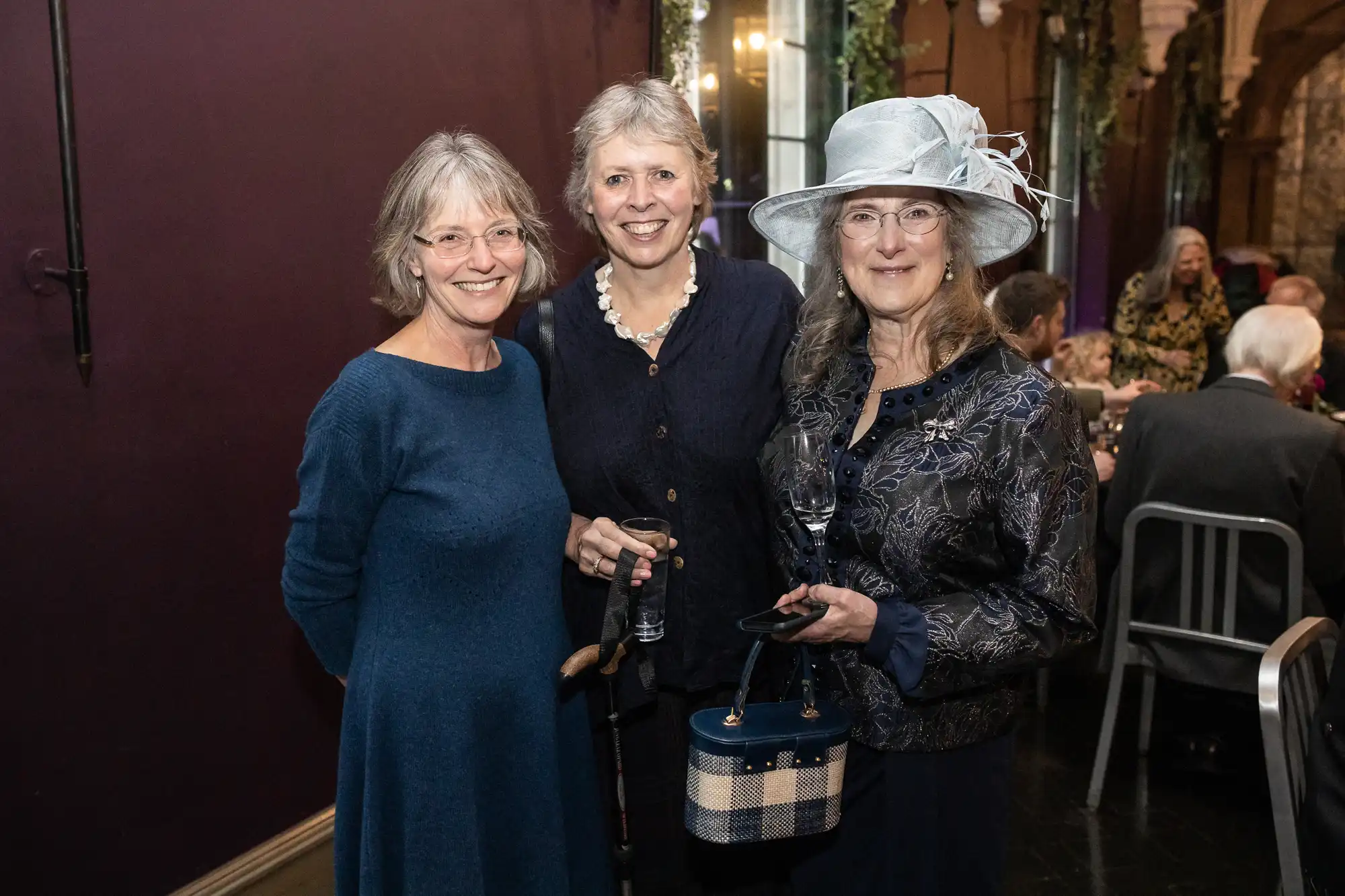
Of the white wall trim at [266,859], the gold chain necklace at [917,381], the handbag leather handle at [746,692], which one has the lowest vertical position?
the white wall trim at [266,859]

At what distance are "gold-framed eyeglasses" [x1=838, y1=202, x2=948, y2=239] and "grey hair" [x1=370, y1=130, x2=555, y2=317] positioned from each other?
57 cm

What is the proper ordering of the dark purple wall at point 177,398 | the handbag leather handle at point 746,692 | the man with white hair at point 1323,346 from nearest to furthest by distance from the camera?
the handbag leather handle at point 746,692 < the dark purple wall at point 177,398 < the man with white hair at point 1323,346

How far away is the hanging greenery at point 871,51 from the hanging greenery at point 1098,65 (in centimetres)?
284

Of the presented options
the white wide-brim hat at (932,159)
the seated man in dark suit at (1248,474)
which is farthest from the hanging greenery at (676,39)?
the white wide-brim hat at (932,159)

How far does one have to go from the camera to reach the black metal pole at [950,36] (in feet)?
18.8

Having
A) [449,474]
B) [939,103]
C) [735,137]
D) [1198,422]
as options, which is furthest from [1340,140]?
[449,474]

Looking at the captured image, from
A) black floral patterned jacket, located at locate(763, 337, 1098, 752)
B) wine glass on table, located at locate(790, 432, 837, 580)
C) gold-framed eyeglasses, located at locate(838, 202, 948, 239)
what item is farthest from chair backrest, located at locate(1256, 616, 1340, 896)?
gold-framed eyeglasses, located at locate(838, 202, 948, 239)

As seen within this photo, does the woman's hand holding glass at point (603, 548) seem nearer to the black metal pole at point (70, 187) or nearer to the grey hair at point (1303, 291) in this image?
the black metal pole at point (70, 187)

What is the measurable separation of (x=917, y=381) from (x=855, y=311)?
0.21m

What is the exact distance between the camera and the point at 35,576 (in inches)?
86.6

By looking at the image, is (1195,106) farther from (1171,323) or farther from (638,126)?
(638,126)

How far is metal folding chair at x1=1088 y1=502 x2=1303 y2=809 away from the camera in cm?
319

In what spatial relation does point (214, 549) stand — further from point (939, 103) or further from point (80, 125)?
point (939, 103)

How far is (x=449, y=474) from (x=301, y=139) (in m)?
1.38
